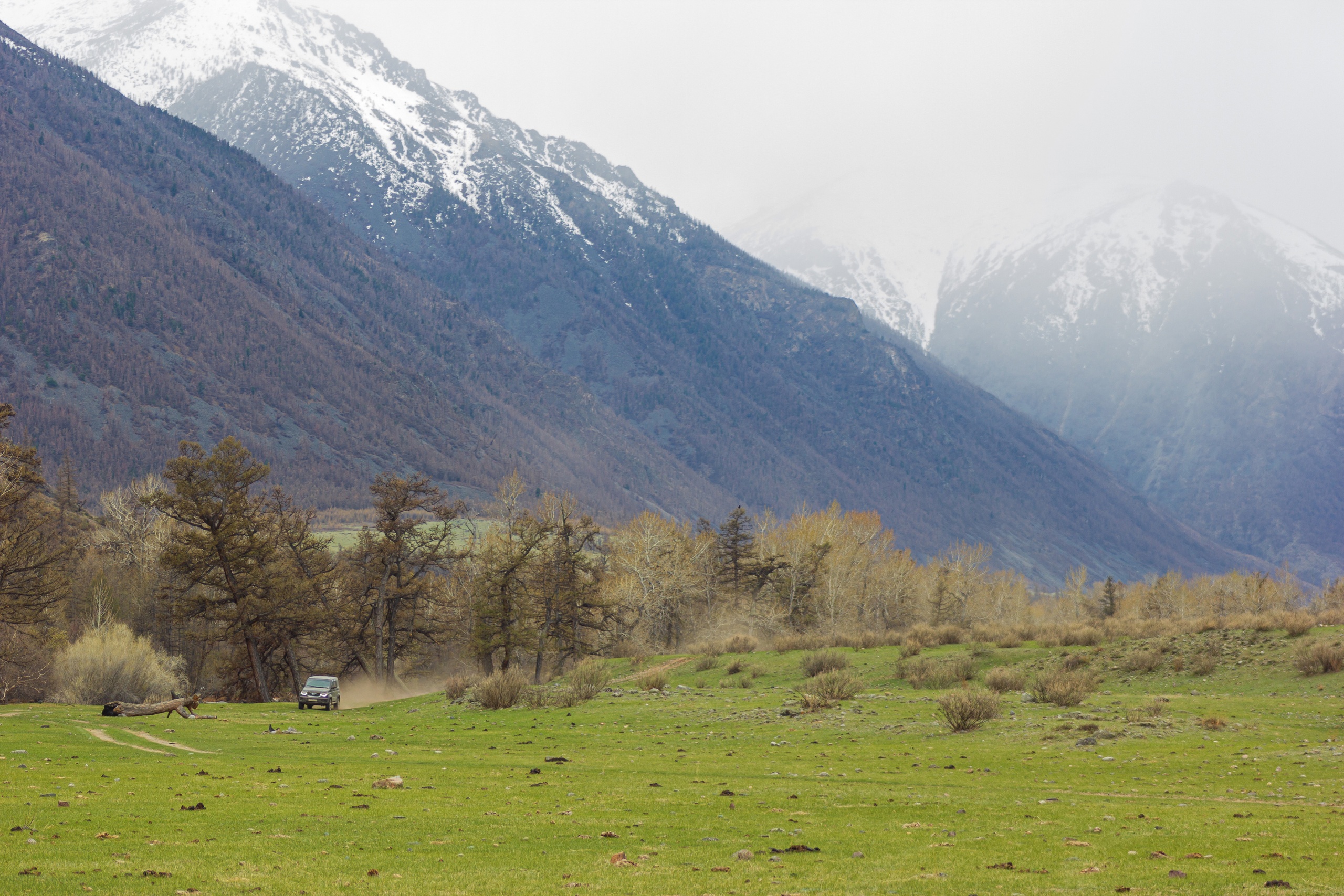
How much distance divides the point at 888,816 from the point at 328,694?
121ft

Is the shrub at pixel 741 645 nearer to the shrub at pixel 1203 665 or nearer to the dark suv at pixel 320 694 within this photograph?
the dark suv at pixel 320 694

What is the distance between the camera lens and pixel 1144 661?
1567 inches

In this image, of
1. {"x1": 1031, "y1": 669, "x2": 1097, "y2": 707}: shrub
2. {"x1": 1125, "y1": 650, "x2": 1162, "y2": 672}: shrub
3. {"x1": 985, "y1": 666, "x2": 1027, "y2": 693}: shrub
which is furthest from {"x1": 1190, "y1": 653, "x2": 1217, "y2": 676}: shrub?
{"x1": 985, "y1": 666, "x2": 1027, "y2": 693}: shrub

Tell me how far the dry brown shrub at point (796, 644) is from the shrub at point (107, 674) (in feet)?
110

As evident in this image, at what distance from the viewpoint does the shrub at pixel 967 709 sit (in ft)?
93.3

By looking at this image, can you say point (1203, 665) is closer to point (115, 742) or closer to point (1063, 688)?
point (1063, 688)

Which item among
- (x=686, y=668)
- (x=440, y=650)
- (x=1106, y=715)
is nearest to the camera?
(x=1106, y=715)

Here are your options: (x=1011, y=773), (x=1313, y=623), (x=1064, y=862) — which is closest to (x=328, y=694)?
(x=1011, y=773)

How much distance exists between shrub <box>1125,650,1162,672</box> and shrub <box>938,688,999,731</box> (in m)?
13.4

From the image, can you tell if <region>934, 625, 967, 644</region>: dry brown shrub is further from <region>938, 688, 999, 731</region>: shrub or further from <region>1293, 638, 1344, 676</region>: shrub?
<region>938, 688, 999, 731</region>: shrub

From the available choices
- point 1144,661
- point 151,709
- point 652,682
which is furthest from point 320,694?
point 1144,661

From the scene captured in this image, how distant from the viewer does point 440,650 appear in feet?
261

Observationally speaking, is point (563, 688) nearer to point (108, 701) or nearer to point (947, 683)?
point (947, 683)

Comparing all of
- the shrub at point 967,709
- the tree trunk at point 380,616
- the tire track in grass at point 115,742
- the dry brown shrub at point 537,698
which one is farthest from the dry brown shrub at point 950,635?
the tire track in grass at point 115,742
